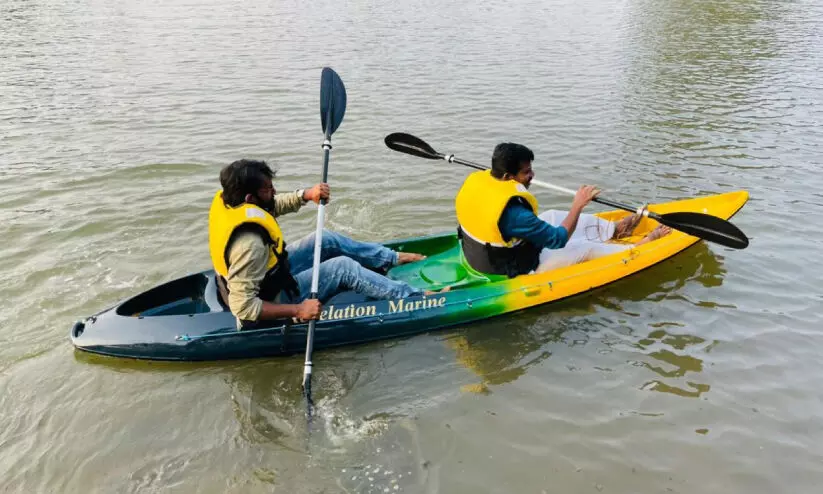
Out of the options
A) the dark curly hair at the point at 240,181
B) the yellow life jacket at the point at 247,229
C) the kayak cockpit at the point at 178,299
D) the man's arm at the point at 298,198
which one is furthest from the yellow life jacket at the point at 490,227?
the kayak cockpit at the point at 178,299

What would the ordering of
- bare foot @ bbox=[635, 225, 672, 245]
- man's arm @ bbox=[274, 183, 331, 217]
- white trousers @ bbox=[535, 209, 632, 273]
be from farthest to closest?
1. bare foot @ bbox=[635, 225, 672, 245]
2. white trousers @ bbox=[535, 209, 632, 273]
3. man's arm @ bbox=[274, 183, 331, 217]

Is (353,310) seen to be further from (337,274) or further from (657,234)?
(657,234)

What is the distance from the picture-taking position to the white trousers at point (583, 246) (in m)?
5.68

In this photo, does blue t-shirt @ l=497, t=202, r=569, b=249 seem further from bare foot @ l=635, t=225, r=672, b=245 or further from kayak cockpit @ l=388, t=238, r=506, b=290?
bare foot @ l=635, t=225, r=672, b=245

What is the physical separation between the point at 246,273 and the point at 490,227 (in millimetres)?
2050

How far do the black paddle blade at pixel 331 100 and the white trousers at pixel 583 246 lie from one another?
7.75 feet

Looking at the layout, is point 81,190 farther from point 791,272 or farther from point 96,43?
point 96,43

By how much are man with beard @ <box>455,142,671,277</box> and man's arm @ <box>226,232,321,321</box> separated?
1.85 m

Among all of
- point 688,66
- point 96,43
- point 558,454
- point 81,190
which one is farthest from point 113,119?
point 688,66

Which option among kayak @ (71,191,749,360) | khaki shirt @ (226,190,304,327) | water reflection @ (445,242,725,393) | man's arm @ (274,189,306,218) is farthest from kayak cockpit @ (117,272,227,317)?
water reflection @ (445,242,725,393)

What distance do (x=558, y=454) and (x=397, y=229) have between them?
3766 mm

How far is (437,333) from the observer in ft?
17.1

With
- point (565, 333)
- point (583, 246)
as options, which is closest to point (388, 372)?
point (565, 333)

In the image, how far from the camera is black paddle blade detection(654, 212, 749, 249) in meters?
5.31
